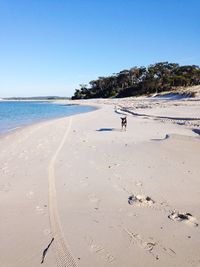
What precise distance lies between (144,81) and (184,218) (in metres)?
89.7

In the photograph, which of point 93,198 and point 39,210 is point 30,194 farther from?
point 93,198

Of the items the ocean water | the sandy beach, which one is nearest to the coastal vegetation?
the ocean water

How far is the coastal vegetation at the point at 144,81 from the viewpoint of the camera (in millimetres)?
82350

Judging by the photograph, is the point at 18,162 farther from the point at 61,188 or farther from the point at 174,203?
the point at 174,203

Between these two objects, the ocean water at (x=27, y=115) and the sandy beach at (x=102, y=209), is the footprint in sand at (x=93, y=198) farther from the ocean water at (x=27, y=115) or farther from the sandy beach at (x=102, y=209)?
the ocean water at (x=27, y=115)

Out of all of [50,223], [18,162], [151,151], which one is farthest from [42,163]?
[50,223]

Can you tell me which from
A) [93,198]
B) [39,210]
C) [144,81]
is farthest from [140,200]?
[144,81]

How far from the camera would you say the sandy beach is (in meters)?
3.87

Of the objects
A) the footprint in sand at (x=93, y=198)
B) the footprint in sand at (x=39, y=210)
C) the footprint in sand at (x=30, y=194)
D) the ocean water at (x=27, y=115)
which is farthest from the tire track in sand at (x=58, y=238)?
the ocean water at (x=27, y=115)

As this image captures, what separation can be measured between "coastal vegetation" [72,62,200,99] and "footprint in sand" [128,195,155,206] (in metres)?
72.9

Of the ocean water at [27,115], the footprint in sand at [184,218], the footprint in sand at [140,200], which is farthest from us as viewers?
the ocean water at [27,115]

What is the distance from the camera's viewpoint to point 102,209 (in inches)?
209

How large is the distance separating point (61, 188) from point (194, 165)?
3.78 metres

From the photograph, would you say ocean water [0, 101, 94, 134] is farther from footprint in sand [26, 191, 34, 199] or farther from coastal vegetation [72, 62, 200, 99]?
coastal vegetation [72, 62, 200, 99]
